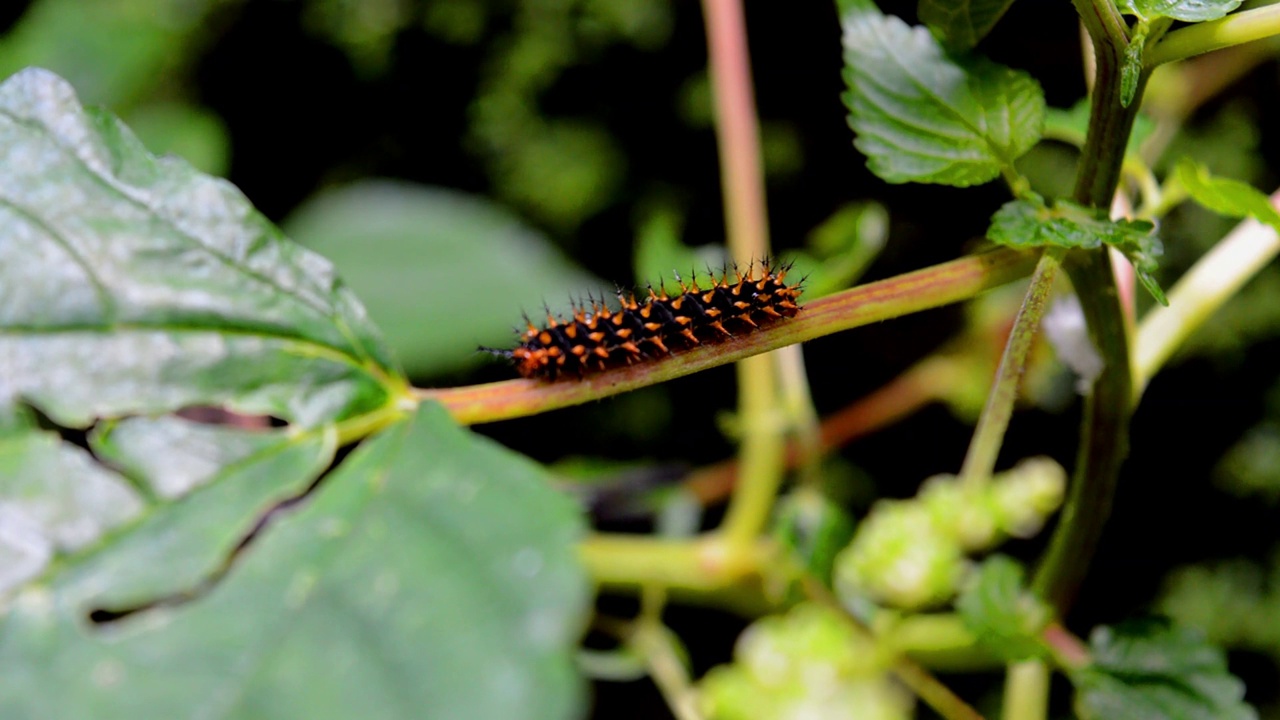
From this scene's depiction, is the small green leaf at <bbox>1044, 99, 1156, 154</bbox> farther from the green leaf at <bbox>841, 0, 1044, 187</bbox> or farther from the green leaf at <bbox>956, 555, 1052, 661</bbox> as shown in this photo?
the green leaf at <bbox>956, 555, 1052, 661</bbox>

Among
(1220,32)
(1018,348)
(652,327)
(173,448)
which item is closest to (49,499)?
(173,448)

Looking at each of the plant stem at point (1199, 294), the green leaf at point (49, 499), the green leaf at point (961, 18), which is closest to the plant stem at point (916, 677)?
the plant stem at point (1199, 294)

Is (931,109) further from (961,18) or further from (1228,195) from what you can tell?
(1228,195)

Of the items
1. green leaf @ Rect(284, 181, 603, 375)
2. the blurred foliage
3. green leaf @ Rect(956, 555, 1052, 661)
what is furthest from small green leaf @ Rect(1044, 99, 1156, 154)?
the blurred foliage

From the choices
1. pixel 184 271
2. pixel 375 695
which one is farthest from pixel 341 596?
pixel 184 271

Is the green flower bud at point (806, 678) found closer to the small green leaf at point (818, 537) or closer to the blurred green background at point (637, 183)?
the small green leaf at point (818, 537)
